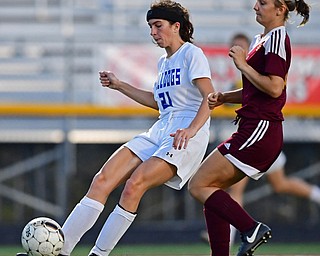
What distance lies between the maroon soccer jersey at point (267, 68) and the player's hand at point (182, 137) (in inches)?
15.3

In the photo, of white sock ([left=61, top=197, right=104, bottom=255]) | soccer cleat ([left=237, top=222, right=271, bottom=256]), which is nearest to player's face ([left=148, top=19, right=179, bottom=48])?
white sock ([left=61, top=197, right=104, bottom=255])

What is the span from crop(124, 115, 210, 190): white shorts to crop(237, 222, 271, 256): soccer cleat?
683 mm

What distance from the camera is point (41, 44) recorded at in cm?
1623

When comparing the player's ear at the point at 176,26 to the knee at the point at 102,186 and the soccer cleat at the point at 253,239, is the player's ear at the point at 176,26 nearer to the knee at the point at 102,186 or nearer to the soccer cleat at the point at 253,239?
the knee at the point at 102,186

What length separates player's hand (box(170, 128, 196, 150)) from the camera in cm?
689

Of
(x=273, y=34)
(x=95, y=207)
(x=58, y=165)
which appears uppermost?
(x=273, y=34)

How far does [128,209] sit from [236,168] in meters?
0.80

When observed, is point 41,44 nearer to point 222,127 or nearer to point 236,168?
point 222,127

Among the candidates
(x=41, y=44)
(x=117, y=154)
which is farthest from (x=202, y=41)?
(x=117, y=154)

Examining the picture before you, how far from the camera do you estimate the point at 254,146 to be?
6.95 metres

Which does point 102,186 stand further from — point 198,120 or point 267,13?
point 267,13

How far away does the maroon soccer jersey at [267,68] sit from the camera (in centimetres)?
674

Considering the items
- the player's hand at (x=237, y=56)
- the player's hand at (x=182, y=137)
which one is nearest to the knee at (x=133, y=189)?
the player's hand at (x=182, y=137)

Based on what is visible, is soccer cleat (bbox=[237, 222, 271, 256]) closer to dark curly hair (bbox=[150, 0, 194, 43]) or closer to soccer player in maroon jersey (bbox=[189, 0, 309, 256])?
soccer player in maroon jersey (bbox=[189, 0, 309, 256])
